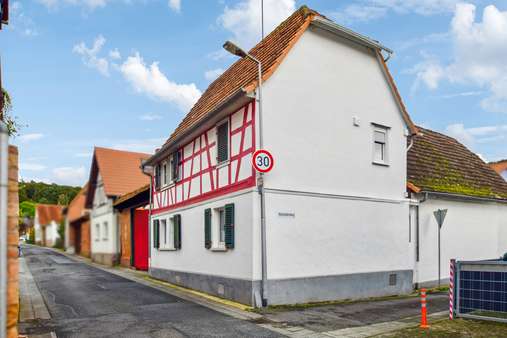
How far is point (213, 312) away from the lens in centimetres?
1077

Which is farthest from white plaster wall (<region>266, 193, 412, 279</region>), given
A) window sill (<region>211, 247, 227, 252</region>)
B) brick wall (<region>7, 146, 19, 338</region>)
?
brick wall (<region>7, 146, 19, 338</region>)

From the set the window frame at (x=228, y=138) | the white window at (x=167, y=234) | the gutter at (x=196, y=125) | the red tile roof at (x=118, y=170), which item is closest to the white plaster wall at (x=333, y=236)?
the window frame at (x=228, y=138)

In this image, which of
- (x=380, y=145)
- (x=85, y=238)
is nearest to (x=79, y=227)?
(x=85, y=238)

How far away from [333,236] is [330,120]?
3.23 meters

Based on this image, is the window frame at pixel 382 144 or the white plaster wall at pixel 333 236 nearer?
the white plaster wall at pixel 333 236

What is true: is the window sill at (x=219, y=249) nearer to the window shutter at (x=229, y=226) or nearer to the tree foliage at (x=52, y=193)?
the window shutter at (x=229, y=226)

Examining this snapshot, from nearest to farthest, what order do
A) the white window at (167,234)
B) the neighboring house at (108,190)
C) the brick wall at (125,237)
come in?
the white window at (167,234)
the brick wall at (125,237)
the neighboring house at (108,190)

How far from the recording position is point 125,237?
2672cm

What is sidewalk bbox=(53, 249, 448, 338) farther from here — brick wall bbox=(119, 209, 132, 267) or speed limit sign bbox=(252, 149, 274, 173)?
brick wall bbox=(119, 209, 132, 267)

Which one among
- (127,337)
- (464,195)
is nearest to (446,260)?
(464,195)

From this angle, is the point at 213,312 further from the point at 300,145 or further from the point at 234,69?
the point at 234,69

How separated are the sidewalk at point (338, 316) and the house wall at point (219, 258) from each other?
43cm

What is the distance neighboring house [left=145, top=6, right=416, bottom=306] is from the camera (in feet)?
39.0

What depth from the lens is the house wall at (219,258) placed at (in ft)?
37.8
